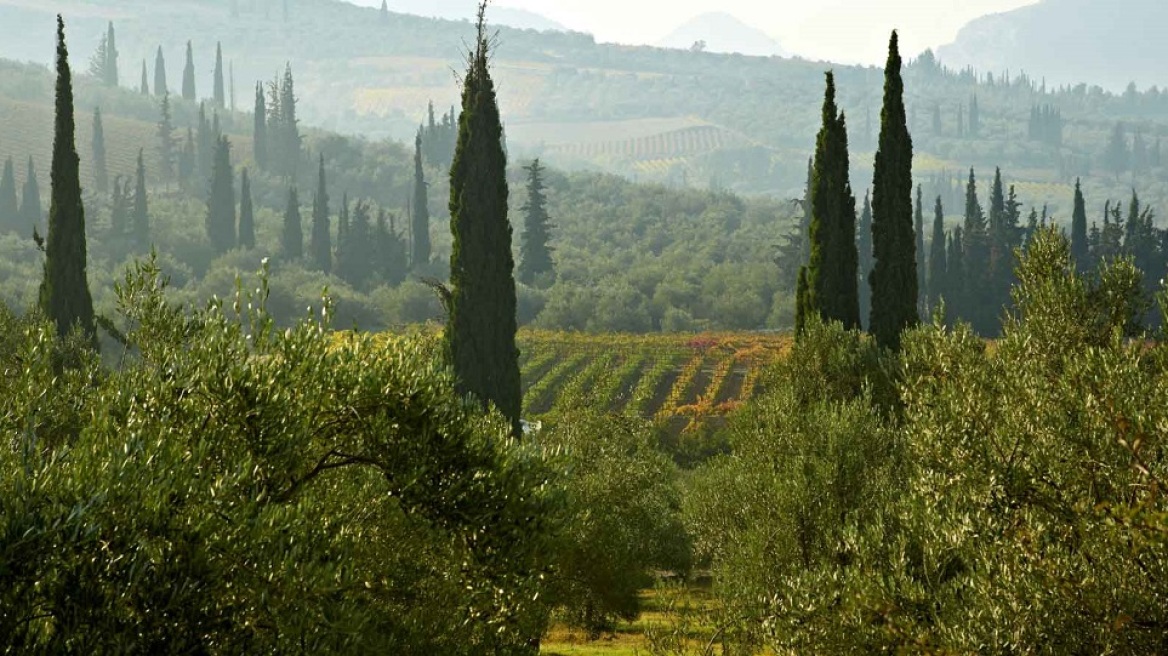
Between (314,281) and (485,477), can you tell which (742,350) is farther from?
(485,477)

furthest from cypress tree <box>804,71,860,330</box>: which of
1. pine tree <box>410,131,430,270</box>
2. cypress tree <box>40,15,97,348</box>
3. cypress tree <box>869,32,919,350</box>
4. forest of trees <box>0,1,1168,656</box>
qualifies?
pine tree <box>410,131,430,270</box>

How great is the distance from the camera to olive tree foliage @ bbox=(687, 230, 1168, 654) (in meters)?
13.0

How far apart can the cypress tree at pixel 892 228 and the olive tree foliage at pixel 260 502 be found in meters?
23.0

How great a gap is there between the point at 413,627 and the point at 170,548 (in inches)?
161

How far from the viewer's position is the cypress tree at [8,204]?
14712 centimetres

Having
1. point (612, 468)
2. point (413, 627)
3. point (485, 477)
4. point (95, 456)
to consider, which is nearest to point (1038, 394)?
point (485, 477)

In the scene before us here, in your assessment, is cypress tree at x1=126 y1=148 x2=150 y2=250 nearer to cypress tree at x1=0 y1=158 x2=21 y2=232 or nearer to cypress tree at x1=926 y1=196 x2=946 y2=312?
cypress tree at x1=0 y1=158 x2=21 y2=232

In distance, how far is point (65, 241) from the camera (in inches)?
1826

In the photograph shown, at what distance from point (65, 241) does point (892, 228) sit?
29.3 m

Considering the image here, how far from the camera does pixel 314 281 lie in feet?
431

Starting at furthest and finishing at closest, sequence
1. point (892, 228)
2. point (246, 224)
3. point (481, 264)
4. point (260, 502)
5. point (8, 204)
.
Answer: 1. point (8, 204)
2. point (246, 224)
3. point (481, 264)
4. point (892, 228)
5. point (260, 502)

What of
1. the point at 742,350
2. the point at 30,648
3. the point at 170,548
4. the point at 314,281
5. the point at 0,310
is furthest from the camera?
the point at 314,281

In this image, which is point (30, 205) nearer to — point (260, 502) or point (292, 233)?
Result: point (292, 233)

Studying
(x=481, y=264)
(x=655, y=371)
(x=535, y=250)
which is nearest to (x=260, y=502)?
(x=481, y=264)
